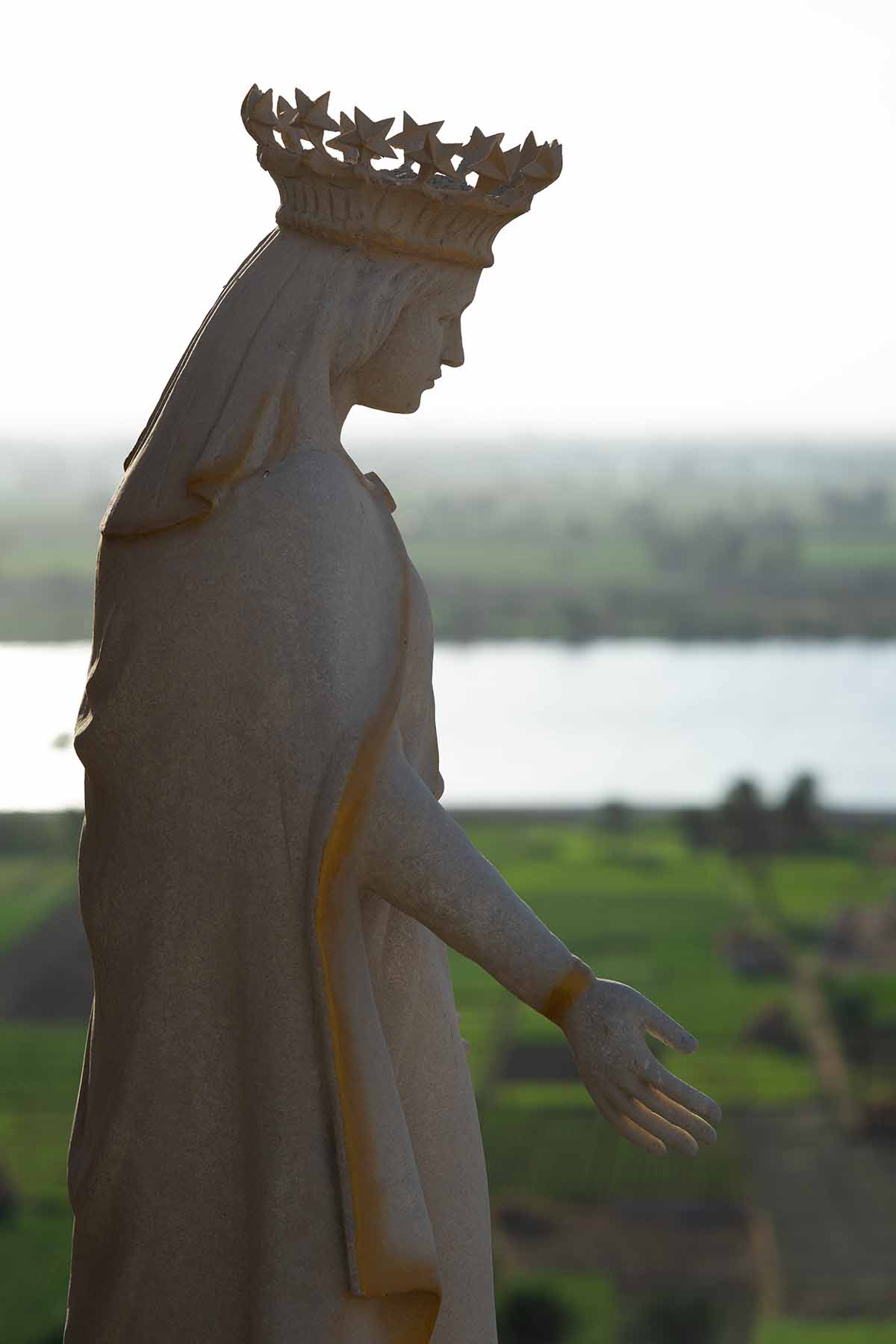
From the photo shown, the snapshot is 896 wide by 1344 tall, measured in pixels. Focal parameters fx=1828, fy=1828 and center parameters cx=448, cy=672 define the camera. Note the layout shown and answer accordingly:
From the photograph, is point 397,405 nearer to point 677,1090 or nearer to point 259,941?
point 259,941

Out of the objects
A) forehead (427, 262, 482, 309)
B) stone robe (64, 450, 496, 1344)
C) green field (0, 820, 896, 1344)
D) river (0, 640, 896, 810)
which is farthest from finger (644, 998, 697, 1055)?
river (0, 640, 896, 810)

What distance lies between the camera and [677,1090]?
11.2 feet

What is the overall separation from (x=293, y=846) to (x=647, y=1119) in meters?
0.84

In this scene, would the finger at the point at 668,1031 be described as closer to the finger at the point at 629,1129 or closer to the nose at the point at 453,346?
the finger at the point at 629,1129

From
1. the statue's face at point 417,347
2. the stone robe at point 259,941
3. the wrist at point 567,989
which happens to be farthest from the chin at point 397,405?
the wrist at point 567,989

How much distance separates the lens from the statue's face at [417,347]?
3.67m

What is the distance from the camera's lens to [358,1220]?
342 cm

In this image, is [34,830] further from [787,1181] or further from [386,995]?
[386,995]

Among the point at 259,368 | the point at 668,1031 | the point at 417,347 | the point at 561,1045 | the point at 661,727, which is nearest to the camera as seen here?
the point at 668,1031

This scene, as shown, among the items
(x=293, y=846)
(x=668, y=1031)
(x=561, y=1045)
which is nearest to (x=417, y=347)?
(x=293, y=846)

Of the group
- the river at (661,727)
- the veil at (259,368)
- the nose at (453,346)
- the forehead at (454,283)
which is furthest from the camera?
the river at (661,727)

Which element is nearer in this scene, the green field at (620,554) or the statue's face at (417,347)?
the statue's face at (417,347)

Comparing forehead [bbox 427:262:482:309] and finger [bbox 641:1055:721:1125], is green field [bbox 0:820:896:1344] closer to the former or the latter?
finger [bbox 641:1055:721:1125]

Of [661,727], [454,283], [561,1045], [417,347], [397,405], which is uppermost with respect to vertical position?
[454,283]
